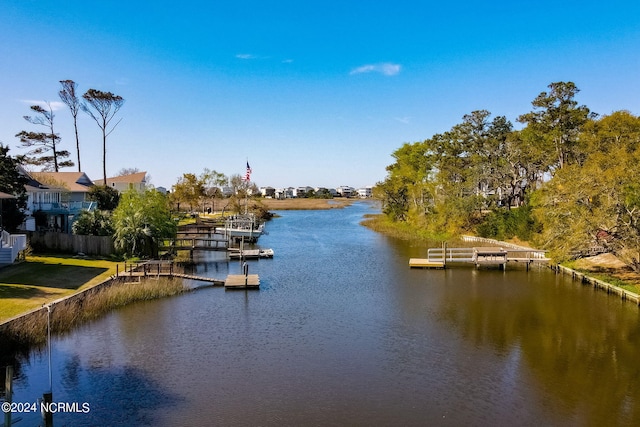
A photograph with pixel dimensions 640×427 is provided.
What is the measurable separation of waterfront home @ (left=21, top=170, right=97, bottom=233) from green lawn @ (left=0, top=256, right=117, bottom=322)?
865 cm

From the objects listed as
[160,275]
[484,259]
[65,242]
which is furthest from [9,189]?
[484,259]

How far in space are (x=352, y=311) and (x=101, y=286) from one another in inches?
594

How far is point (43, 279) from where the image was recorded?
27266mm

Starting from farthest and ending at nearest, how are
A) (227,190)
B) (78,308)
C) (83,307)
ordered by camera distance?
Answer: (227,190) → (83,307) → (78,308)

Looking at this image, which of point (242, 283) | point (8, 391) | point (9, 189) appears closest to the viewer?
point (8, 391)

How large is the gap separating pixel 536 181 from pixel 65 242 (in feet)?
193

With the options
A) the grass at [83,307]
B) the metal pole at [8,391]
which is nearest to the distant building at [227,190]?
the grass at [83,307]

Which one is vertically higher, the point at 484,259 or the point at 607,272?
the point at 484,259

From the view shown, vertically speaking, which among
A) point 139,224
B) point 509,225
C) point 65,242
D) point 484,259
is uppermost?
point 139,224

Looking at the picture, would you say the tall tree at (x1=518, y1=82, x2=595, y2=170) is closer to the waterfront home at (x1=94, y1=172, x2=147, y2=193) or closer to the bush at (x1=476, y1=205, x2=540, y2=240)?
the bush at (x1=476, y1=205, x2=540, y2=240)

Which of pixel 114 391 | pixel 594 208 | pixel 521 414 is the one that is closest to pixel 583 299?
pixel 594 208

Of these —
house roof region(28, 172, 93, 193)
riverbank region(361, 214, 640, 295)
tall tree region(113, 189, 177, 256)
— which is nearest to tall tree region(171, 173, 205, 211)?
house roof region(28, 172, 93, 193)

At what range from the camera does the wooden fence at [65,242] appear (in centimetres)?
3659

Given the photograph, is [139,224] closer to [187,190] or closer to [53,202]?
[53,202]
